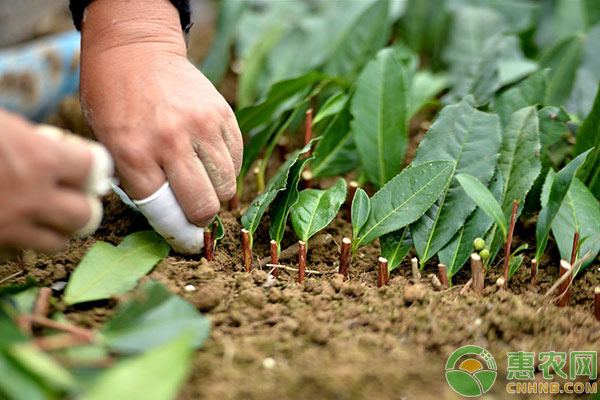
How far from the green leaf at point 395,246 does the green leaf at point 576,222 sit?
0.22 m

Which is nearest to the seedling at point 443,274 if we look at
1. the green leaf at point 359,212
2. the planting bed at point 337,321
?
the planting bed at point 337,321

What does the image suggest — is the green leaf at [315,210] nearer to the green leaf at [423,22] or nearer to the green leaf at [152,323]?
the green leaf at [152,323]

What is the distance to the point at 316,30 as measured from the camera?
4.91 feet

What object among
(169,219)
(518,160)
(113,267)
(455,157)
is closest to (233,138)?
(169,219)

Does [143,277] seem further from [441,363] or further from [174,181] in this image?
[441,363]

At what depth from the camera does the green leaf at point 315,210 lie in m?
0.90

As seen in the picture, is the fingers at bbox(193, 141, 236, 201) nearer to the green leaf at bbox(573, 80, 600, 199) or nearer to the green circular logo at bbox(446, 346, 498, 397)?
the green circular logo at bbox(446, 346, 498, 397)

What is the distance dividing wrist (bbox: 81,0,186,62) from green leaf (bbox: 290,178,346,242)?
0.34 m

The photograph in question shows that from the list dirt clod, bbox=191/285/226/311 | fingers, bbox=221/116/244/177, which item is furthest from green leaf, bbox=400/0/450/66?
dirt clod, bbox=191/285/226/311

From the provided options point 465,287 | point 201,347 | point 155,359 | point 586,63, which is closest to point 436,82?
point 586,63

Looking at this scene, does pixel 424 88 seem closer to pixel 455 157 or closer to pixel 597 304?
pixel 455 157

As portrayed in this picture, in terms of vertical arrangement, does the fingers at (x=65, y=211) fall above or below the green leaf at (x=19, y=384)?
above

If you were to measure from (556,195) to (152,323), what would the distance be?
23.8 inches

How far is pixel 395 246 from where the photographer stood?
900mm
